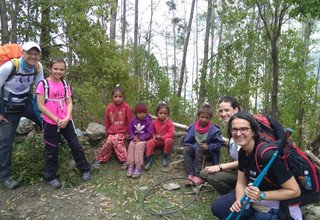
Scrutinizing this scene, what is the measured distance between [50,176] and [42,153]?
56 centimetres

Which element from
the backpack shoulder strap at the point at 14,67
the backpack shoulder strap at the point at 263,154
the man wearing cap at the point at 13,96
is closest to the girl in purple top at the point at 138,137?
the man wearing cap at the point at 13,96

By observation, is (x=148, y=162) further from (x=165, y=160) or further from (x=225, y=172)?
(x=225, y=172)

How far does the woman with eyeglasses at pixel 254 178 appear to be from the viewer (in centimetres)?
240

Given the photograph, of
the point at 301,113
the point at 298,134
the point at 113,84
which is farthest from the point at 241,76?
the point at 113,84

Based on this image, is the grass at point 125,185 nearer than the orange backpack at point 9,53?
Yes

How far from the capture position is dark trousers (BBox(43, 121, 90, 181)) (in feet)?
12.9

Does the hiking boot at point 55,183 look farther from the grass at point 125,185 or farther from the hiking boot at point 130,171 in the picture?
the hiking boot at point 130,171

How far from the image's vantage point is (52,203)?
12.6ft

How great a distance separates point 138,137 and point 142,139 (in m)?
0.08

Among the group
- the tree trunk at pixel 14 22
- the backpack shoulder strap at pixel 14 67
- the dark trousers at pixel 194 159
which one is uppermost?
the tree trunk at pixel 14 22

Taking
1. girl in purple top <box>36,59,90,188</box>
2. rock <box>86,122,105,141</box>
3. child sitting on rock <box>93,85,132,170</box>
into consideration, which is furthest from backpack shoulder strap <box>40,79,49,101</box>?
rock <box>86,122,105,141</box>

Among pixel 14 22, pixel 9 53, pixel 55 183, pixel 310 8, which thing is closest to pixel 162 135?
pixel 55 183

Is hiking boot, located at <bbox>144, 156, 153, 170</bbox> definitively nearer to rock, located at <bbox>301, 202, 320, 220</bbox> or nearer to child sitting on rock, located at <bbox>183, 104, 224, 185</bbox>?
child sitting on rock, located at <bbox>183, 104, 224, 185</bbox>

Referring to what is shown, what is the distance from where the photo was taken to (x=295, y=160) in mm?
2518
